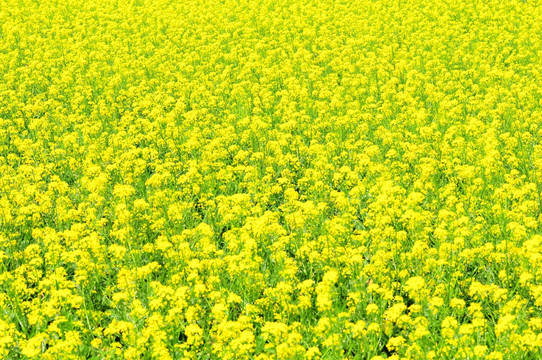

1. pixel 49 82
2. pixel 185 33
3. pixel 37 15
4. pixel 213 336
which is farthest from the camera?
pixel 37 15

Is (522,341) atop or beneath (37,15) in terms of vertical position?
beneath

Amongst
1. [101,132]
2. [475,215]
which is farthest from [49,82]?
[475,215]

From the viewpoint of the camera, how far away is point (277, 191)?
739cm

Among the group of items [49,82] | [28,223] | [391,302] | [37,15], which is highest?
[37,15]

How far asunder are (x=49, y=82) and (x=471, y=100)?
25.2ft

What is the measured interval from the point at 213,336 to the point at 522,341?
7.82 ft

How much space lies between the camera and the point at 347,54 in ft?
41.2

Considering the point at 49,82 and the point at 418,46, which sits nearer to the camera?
the point at 49,82

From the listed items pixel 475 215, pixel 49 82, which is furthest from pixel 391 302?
pixel 49 82

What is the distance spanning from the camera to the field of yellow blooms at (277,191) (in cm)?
503

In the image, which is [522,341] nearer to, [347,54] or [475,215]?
[475,215]

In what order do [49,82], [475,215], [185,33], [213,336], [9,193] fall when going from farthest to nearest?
[185,33], [49,82], [9,193], [475,215], [213,336]

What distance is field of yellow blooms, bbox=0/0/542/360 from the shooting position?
5.03 meters

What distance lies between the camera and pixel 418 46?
42.2 feet
